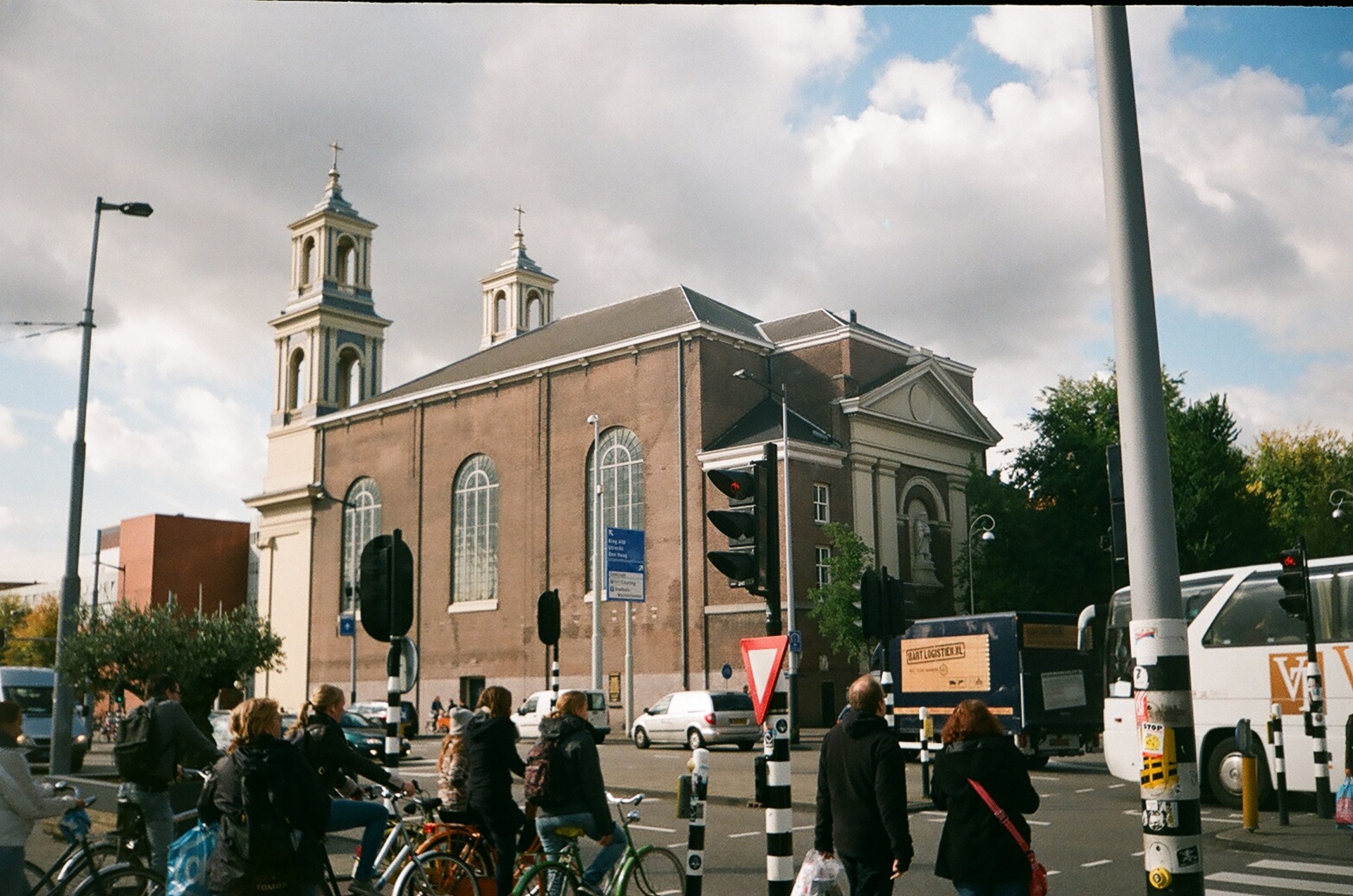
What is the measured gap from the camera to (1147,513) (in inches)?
255

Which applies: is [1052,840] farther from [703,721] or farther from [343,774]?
[703,721]

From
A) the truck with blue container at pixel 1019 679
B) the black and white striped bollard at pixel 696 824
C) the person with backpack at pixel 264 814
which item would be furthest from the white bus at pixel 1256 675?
the person with backpack at pixel 264 814

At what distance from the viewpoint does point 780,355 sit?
2005 inches

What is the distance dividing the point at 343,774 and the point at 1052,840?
8.49 meters

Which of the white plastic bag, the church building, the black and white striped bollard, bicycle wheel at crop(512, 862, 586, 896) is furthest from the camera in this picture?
the church building

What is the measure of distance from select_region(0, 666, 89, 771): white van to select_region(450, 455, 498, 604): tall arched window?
77.2 ft

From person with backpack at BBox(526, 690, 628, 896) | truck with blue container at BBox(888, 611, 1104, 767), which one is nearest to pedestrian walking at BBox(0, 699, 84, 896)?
person with backpack at BBox(526, 690, 628, 896)

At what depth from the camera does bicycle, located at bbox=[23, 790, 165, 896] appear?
771cm

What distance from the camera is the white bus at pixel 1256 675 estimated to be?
1666cm

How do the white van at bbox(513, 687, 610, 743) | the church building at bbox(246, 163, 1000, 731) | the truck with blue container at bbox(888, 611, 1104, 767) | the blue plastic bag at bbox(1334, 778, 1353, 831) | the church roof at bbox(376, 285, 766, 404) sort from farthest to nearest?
the church roof at bbox(376, 285, 766, 404) → the church building at bbox(246, 163, 1000, 731) → the white van at bbox(513, 687, 610, 743) → the truck with blue container at bbox(888, 611, 1104, 767) → the blue plastic bag at bbox(1334, 778, 1353, 831)

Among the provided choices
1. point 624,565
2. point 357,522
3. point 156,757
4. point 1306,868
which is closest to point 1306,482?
point 624,565

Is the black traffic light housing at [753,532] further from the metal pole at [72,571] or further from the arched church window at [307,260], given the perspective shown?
the arched church window at [307,260]

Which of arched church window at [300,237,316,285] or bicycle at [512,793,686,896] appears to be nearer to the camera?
bicycle at [512,793,686,896]

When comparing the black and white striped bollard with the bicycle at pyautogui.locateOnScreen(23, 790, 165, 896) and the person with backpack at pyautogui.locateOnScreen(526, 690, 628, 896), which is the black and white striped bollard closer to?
the person with backpack at pyautogui.locateOnScreen(526, 690, 628, 896)
